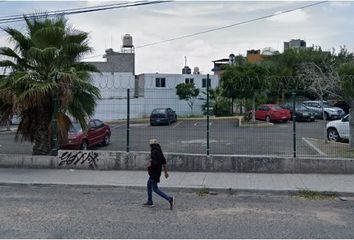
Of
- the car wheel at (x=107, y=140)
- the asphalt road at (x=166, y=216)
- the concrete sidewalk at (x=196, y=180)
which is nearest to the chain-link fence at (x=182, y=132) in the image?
the car wheel at (x=107, y=140)

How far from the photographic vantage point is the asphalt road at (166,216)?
305 inches

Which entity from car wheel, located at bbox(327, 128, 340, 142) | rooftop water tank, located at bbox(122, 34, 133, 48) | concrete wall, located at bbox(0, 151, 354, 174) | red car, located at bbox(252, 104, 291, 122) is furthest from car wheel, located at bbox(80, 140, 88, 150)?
rooftop water tank, located at bbox(122, 34, 133, 48)

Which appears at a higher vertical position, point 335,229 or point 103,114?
point 103,114

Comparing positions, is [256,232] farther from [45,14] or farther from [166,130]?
[166,130]

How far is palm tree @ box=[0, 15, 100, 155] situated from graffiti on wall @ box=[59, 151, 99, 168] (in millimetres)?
701

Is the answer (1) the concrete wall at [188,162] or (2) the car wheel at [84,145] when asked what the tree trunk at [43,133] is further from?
(2) the car wheel at [84,145]

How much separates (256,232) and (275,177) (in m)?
5.56

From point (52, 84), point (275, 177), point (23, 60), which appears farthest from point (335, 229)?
point (23, 60)

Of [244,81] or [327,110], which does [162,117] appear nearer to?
[244,81]

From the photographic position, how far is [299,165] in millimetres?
13812

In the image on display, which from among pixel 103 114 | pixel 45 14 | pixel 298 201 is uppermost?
pixel 45 14

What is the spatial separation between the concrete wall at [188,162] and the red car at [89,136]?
2.62m

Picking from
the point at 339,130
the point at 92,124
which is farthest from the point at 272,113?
the point at 92,124

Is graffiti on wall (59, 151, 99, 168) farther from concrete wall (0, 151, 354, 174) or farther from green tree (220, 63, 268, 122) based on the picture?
green tree (220, 63, 268, 122)
